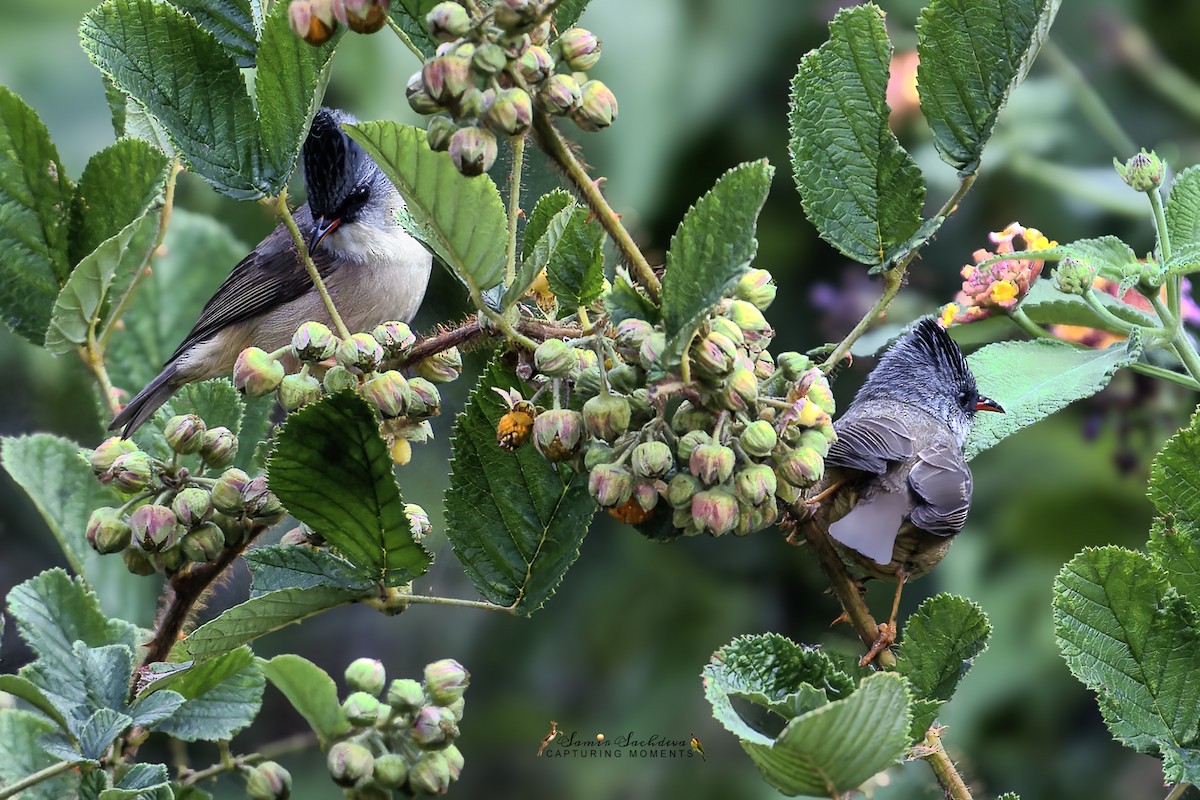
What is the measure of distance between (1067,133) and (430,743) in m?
3.99

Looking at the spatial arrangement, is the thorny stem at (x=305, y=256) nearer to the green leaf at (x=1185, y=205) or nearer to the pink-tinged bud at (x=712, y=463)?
the pink-tinged bud at (x=712, y=463)

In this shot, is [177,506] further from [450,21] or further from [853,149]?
[853,149]

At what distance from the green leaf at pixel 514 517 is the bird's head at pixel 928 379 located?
5.04ft

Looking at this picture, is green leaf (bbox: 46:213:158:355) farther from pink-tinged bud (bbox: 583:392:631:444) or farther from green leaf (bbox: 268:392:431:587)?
pink-tinged bud (bbox: 583:392:631:444)

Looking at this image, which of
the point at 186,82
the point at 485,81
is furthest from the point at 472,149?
the point at 186,82

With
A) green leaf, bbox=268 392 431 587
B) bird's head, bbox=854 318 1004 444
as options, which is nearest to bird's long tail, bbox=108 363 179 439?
green leaf, bbox=268 392 431 587

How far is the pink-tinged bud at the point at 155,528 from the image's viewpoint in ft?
5.29

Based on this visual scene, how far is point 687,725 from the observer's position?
402cm

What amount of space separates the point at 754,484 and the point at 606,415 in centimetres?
17

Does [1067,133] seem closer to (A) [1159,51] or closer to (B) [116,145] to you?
(A) [1159,51]

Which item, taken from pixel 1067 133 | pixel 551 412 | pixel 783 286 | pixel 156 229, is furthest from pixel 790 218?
pixel 551 412

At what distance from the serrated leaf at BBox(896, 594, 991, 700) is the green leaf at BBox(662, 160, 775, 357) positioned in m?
0.49

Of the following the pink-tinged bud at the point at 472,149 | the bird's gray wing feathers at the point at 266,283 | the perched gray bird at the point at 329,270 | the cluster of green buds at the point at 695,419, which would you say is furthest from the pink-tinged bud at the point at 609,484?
the bird's gray wing feathers at the point at 266,283

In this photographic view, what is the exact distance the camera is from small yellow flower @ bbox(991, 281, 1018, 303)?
6.61 feet
